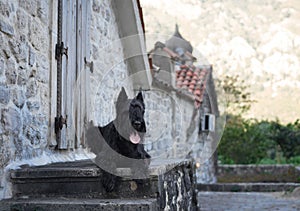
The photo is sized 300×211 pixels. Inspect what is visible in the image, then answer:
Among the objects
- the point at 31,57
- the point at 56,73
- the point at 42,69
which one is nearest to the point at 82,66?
the point at 56,73

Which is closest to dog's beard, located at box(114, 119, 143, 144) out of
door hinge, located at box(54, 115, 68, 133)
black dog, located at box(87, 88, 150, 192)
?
black dog, located at box(87, 88, 150, 192)

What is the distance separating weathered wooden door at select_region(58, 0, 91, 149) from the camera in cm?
518

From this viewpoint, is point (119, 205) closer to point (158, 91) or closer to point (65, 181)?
point (65, 181)

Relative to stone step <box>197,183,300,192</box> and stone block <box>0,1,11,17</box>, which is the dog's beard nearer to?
stone block <box>0,1,11,17</box>

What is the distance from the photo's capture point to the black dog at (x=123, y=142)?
11.8 feet

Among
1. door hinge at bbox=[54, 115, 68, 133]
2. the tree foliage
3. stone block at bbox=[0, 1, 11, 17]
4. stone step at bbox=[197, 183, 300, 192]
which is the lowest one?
stone step at bbox=[197, 183, 300, 192]

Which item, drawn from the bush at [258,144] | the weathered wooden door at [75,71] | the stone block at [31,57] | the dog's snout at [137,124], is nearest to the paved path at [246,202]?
the weathered wooden door at [75,71]

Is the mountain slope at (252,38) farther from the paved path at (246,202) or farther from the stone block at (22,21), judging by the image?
the stone block at (22,21)

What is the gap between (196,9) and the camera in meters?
82.2

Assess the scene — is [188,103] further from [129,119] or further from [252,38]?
[252,38]

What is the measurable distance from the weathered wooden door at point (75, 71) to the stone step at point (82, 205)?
1380 millimetres

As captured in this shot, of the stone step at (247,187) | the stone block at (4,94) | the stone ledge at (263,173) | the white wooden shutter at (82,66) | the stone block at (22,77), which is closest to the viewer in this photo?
the stone block at (4,94)

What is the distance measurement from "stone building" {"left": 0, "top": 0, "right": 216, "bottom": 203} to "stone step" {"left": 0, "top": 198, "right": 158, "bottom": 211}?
24cm

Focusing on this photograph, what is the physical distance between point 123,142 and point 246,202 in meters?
6.17
